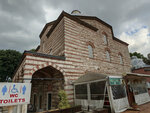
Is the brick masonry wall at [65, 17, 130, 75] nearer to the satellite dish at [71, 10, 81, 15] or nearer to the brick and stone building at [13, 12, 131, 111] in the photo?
the brick and stone building at [13, 12, 131, 111]

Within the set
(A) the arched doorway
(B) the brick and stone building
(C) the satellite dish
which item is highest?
(C) the satellite dish

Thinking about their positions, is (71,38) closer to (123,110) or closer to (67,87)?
(67,87)

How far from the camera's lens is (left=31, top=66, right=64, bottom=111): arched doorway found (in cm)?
753

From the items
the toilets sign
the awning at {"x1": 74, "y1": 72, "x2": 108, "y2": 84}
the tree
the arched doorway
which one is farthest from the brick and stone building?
the tree

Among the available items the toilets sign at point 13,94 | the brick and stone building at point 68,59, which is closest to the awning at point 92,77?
the brick and stone building at point 68,59

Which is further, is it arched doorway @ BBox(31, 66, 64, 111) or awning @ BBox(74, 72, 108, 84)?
arched doorway @ BBox(31, 66, 64, 111)

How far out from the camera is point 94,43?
419 inches

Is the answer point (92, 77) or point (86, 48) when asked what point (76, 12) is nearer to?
point (86, 48)

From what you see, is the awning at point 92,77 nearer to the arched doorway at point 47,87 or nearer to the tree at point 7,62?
the arched doorway at point 47,87

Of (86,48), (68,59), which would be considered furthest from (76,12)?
(68,59)

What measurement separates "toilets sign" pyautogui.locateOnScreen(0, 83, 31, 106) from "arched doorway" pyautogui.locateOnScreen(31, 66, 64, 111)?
125 inches

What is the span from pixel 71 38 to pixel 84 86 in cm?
455

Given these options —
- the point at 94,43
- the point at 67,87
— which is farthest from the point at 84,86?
the point at 94,43

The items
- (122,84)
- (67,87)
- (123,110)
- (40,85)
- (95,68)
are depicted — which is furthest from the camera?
(40,85)
